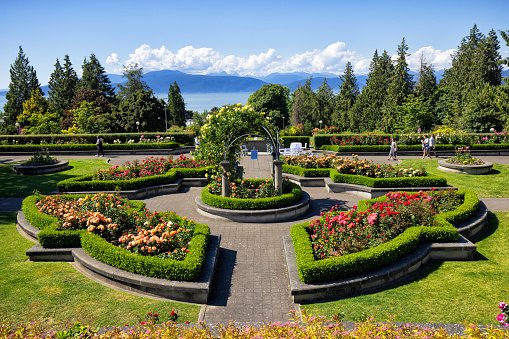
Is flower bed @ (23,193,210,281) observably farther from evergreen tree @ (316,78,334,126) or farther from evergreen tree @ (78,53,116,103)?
evergreen tree @ (316,78,334,126)

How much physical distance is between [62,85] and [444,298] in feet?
193

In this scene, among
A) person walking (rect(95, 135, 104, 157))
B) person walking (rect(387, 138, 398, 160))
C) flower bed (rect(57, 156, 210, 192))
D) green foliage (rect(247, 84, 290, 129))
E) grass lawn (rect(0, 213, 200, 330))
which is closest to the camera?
grass lawn (rect(0, 213, 200, 330))

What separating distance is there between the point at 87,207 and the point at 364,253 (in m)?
7.07

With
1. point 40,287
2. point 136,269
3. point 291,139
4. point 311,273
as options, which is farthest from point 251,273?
point 291,139

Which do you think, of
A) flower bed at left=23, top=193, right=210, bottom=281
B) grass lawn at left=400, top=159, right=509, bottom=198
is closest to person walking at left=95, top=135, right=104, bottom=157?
flower bed at left=23, top=193, right=210, bottom=281

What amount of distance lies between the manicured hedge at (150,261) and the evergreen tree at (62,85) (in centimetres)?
5030

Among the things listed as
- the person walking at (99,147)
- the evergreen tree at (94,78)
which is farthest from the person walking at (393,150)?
the evergreen tree at (94,78)

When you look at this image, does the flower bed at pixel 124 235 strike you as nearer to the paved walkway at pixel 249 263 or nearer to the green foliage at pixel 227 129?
the paved walkway at pixel 249 263

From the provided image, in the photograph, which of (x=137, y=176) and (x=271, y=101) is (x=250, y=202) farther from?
(x=271, y=101)

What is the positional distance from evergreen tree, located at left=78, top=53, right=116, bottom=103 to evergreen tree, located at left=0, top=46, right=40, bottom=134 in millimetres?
6939

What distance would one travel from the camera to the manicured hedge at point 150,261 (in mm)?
6809

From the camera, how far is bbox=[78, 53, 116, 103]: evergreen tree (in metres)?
52.8

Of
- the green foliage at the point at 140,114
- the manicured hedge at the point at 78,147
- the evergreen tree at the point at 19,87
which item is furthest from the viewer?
the evergreen tree at the point at 19,87

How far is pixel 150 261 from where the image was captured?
6945 mm
